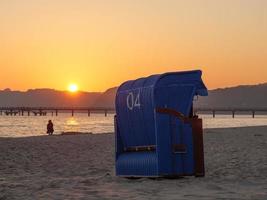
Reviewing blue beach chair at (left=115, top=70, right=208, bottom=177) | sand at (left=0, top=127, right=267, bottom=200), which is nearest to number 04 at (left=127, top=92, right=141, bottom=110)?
blue beach chair at (left=115, top=70, right=208, bottom=177)

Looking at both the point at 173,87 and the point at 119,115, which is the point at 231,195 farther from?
the point at 119,115

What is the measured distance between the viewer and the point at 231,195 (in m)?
9.69

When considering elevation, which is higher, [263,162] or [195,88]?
[195,88]

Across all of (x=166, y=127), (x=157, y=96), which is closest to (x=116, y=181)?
(x=166, y=127)

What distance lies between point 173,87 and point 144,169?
6.71 ft

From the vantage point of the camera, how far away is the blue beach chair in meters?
12.0

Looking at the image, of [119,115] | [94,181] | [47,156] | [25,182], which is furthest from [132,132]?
[47,156]

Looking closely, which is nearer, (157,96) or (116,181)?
(157,96)

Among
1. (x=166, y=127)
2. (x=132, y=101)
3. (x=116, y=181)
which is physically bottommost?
(x=116, y=181)

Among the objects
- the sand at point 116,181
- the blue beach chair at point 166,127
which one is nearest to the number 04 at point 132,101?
the blue beach chair at point 166,127

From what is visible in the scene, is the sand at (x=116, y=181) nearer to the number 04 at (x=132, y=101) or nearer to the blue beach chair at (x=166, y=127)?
the blue beach chair at (x=166, y=127)

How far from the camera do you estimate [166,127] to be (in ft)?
39.3

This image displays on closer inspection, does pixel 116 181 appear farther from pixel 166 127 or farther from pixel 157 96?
pixel 157 96

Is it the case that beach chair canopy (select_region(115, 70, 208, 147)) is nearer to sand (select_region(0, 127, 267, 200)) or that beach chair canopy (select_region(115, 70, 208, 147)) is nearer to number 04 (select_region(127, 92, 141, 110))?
number 04 (select_region(127, 92, 141, 110))
